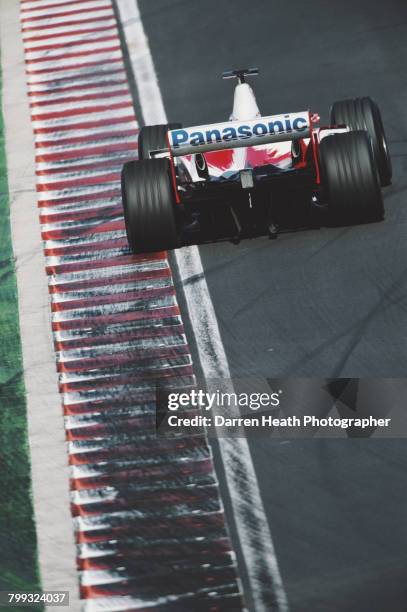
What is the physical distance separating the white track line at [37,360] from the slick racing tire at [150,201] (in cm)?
149

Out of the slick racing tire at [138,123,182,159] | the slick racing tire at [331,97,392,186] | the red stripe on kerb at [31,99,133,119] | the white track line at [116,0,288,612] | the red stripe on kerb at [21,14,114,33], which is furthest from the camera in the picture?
the red stripe on kerb at [21,14,114,33]

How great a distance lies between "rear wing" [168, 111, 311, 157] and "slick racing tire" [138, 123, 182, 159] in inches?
61.0

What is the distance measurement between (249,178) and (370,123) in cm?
231

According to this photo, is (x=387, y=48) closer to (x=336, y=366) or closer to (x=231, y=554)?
(x=336, y=366)

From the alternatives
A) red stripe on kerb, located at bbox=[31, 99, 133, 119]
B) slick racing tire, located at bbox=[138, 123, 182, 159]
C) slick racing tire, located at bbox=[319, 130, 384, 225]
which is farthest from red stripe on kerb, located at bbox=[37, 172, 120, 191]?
slick racing tire, located at bbox=[319, 130, 384, 225]

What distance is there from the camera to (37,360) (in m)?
12.5

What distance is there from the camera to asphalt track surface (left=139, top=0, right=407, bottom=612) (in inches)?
375

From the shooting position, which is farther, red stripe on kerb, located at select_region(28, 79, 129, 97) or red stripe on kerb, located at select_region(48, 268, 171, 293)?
red stripe on kerb, located at select_region(28, 79, 129, 97)

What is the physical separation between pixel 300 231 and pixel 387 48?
5.05 meters

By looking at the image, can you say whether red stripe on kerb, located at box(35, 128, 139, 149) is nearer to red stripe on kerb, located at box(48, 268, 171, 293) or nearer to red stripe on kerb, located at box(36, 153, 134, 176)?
red stripe on kerb, located at box(36, 153, 134, 176)

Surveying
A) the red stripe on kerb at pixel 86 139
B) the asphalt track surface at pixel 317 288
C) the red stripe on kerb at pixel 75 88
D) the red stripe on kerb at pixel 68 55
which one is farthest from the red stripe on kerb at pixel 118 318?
the red stripe on kerb at pixel 68 55

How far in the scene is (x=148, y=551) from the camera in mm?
9867

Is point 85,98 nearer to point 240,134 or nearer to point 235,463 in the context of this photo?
point 240,134

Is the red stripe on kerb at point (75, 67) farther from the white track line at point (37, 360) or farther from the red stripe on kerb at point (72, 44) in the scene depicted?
the red stripe on kerb at point (72, 44)
